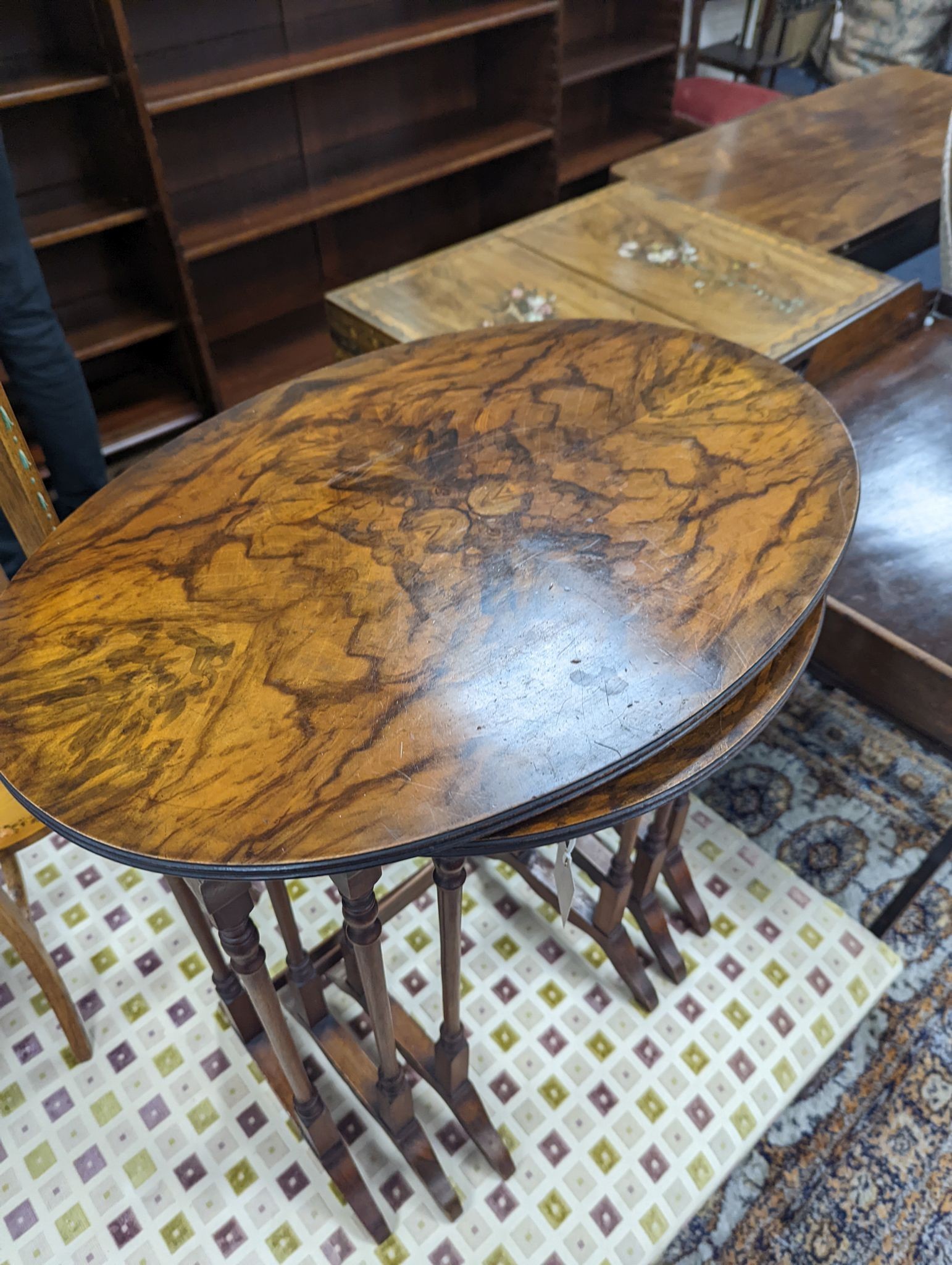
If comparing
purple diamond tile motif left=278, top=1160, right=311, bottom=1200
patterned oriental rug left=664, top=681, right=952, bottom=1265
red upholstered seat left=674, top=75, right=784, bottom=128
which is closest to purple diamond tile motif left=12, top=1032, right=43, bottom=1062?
purple diamond tile motif left=278, top=1160, right=311, bottom=1200

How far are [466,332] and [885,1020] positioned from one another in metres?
1.33

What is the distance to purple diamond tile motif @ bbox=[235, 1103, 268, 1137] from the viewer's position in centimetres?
134

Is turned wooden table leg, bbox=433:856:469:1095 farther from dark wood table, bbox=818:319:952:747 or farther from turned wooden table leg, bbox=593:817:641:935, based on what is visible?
dark wood table, bbox=818:319:952:747

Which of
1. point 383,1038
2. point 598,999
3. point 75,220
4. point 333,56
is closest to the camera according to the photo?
point 383,1038

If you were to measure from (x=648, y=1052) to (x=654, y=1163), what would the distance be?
160 mm

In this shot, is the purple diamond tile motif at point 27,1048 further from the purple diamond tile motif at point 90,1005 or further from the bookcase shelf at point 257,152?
the bookcase shelf at point 257,152

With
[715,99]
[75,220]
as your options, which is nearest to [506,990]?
[75,220]

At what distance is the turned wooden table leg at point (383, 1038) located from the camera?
0.84m

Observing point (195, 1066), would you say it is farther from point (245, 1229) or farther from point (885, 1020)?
point (885, 1020)

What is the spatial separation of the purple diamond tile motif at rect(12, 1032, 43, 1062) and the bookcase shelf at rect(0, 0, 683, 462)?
156 cm

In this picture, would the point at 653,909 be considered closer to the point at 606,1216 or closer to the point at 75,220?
the point at 606,1216

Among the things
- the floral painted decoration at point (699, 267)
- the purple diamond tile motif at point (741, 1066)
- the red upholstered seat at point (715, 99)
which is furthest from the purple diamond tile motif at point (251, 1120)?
the red upholstered seat at point (715, 99)

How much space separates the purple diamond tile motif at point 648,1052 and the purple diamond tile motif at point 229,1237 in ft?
2.10

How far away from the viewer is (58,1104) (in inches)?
53.6
